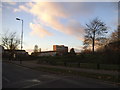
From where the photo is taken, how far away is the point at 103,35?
5331 centimetres

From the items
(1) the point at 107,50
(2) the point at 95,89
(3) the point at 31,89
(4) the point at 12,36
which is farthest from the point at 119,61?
(4) the point at 12,36

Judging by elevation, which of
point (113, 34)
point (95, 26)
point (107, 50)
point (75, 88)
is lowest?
point (75, 88)

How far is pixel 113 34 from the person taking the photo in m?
44.0

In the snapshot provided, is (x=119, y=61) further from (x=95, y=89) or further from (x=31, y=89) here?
(x=31, y=89)

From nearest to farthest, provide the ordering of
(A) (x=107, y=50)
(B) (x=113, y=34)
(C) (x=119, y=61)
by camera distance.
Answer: (C) (x=119, y=61) < (A) (x=107, y=50) < (B) (x=113, y=34)

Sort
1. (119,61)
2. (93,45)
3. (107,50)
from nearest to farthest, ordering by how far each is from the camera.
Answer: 1. (119,61)
2. (107,50)
3. (93,45)

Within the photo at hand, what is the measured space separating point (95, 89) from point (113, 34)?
3731 cm

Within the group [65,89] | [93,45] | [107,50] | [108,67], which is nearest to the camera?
[65,89]

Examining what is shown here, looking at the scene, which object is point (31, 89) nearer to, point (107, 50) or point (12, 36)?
point (107, 50)

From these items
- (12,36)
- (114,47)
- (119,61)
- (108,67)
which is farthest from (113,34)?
(12,36)

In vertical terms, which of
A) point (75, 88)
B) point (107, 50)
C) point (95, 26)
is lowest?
point (75, 88)

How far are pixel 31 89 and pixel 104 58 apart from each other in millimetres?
18149

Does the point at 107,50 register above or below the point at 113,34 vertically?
below

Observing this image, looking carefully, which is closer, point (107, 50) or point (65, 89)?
point (65, 89)
